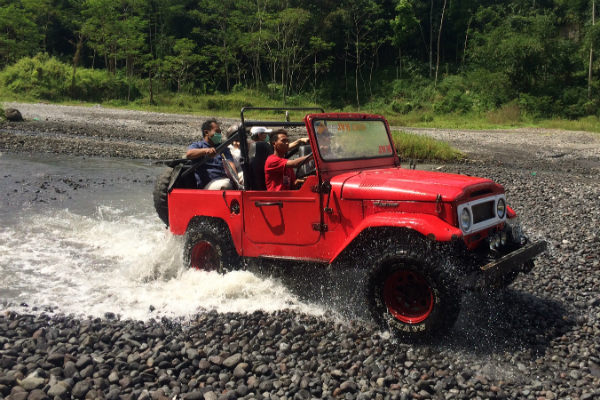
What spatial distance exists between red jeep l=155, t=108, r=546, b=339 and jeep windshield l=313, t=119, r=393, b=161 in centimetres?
Answer: 1

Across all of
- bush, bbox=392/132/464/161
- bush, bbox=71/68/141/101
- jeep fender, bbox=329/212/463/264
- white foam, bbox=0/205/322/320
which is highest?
bush, bbox=71/68/141/101

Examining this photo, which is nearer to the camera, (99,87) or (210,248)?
(210,248)

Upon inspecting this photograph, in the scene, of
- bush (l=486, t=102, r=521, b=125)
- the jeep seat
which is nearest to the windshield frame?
the jeep seat

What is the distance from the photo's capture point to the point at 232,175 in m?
6.51

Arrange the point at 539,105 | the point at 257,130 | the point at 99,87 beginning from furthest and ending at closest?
→ the point at 99,87 → the point at 539,105 → the point at 257,130

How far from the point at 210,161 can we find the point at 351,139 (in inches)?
86.0

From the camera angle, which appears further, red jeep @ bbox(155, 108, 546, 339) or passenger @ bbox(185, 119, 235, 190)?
passenger @ bbox(185, 119, 235, 190)

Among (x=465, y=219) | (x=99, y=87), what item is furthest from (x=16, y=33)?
(x=465, y=219)

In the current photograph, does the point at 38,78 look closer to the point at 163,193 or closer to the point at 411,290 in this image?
the point at 163,193

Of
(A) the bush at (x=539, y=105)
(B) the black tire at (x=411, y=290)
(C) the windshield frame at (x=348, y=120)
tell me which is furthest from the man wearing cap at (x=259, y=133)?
(A) the bush at (x=539, y=105)

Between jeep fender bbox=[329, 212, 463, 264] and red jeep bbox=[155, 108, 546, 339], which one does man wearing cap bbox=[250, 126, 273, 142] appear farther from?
jeep fender bbox=[329, 212, 463, 264]

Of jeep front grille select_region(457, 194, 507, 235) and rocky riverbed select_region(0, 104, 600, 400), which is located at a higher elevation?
jeep front grille select_region(457, 194, 507, 235)

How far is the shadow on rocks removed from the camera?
4676 mm

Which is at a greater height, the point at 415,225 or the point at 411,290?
the point at 415,225
